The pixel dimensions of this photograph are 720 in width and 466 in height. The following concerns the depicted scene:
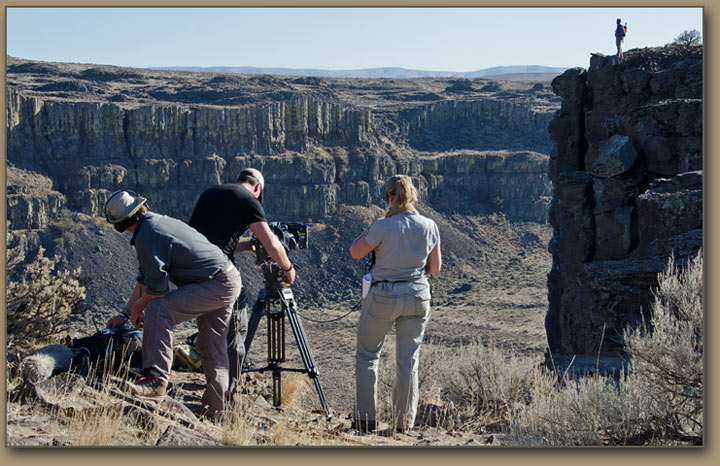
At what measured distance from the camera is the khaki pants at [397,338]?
5.20 metres

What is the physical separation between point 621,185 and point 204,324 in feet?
30.3

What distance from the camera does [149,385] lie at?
4.96 m

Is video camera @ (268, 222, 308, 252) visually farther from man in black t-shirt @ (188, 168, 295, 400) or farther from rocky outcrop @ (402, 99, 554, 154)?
rocky outcrop @ (402, 99, 554, 154)

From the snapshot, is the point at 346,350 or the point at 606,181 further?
the point at 346,350

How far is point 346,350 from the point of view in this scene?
70.9 ft

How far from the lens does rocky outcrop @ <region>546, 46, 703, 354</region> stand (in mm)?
9898

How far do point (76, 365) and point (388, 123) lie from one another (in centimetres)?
4430

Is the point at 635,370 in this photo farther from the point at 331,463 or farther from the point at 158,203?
the point at 158,203

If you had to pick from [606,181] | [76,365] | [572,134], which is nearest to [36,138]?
[572,134]

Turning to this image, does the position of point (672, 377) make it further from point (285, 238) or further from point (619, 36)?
point (619, 36)

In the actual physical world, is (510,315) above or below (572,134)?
below

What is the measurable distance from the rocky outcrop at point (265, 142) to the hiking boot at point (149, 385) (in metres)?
28.0

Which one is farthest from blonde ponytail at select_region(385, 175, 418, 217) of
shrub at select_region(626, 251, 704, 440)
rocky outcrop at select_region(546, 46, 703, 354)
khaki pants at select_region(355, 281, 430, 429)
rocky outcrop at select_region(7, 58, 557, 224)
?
rocky outcrop at select_region(7, 58, 557, 224)

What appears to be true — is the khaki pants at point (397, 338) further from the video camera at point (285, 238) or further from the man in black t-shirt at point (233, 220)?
the video camera at point (285, 238)
